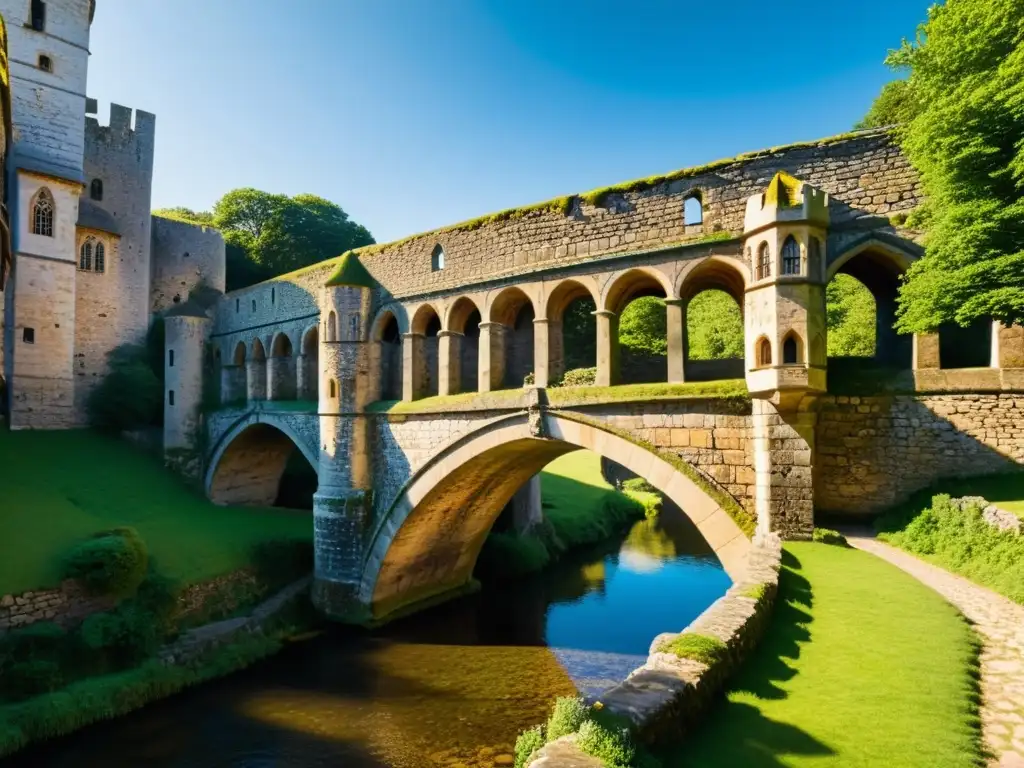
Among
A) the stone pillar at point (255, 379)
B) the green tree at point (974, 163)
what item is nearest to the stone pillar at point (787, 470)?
the green tree at point (974, 163)

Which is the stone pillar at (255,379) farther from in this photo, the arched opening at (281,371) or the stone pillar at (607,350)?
the stone pillar at (607,350)

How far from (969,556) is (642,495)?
27.1 m

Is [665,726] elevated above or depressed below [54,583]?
above

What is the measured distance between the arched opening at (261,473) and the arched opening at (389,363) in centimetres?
775

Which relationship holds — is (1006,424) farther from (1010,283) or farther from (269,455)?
(269,455)

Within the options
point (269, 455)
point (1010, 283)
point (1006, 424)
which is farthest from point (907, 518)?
point (269, 455)

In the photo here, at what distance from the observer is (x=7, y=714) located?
11.4 m

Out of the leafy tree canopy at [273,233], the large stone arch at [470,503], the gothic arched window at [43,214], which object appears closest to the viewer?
the large stone arch at [470,503]

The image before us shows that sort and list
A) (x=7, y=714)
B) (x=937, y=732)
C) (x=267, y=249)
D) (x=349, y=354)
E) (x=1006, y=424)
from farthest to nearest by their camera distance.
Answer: (x=267, y=249), (x=349, y=354), (x=7, y=714), (x=1006, y=424), (x=937, y=732)

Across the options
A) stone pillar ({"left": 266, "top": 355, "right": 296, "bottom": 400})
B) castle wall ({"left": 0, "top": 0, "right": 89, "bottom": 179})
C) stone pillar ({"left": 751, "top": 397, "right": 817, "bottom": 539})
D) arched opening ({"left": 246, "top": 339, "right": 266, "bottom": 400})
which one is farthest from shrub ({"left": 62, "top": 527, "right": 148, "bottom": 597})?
castle wall ({"left": 0, "top": 0, "right": 89, "bottom": 179})

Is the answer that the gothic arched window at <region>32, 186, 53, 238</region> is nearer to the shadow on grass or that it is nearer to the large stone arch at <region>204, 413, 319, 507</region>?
the large stone arch at <region>204, 413, 319, 507</region>

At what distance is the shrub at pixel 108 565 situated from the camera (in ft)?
47.3

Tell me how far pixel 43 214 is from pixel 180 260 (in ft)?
24.2

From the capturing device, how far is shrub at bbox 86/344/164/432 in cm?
2569
